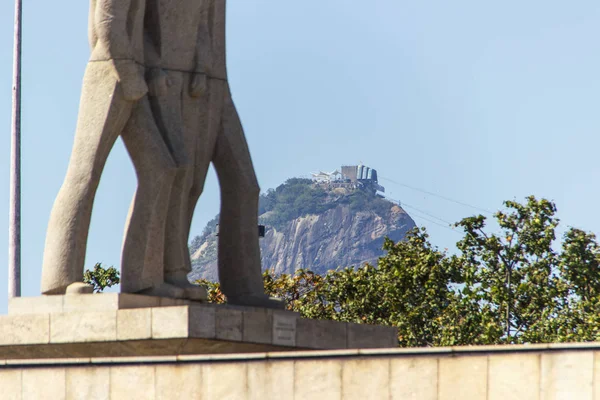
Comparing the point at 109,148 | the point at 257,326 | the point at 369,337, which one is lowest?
the point at 369,337

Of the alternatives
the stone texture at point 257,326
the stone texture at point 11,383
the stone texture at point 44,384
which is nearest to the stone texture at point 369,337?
the stone texture at point 257,326

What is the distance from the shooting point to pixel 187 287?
20.3 metres

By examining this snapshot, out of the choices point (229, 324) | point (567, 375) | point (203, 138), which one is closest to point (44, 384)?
point (229, 324)

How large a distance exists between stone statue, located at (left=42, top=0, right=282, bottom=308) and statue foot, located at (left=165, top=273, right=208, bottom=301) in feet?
0.04

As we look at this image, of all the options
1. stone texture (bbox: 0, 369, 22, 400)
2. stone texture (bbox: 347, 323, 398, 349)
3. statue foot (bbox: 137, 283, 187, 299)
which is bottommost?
stone texture (bbox: 0, 369, 22, 400)

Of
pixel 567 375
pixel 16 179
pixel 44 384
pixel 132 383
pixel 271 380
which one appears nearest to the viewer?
pixel 567 375

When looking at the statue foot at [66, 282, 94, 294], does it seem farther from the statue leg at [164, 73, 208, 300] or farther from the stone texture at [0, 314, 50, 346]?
the statue leg at [164, 73, 208, 300]

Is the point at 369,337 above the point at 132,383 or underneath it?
above

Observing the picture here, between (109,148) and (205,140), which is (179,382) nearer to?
(109,148)

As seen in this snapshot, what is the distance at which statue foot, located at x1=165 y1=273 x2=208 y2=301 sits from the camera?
2012cm

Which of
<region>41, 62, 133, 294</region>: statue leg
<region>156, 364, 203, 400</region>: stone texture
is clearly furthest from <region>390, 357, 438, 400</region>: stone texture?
<region>41, 62, 133, 294</region>: statue leg

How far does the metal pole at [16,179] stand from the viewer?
96.3 ft

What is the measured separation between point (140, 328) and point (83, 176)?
2.21 metres

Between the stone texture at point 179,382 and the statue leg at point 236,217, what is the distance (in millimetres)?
3379
